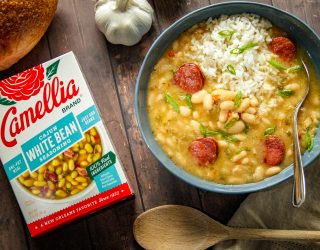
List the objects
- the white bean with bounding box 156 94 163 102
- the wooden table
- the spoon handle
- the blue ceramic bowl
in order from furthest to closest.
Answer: the wooden table
the white bean with bounding box 156 94 163 102
the blue ceramic bowl
the spoon handle

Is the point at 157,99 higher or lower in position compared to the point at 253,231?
higher

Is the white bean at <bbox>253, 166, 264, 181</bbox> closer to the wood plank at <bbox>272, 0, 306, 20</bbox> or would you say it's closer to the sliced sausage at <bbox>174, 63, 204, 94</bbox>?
the sliced sausage at <bbox>174, 63, 204, 94</bbox>

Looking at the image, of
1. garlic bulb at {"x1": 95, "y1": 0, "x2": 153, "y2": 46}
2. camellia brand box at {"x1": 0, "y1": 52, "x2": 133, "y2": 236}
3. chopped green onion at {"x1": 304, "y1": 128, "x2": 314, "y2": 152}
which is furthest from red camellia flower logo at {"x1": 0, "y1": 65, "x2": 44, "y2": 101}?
chopped green onion at {"x1": 304, "y1": 128, "x2": 314, "y2": 152}

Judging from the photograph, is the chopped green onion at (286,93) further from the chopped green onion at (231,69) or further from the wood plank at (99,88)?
the wood plank at (99,88)

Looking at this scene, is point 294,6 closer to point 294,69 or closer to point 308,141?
point 294,69

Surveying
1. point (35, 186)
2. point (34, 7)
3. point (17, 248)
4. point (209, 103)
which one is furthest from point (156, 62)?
point (17, 248)

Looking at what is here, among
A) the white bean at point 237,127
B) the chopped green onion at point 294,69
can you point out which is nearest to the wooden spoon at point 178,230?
the white bean at point 237,127

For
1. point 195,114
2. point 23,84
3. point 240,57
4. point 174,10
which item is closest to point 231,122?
point 195,114

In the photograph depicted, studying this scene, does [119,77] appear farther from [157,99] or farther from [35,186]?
[35,186]
